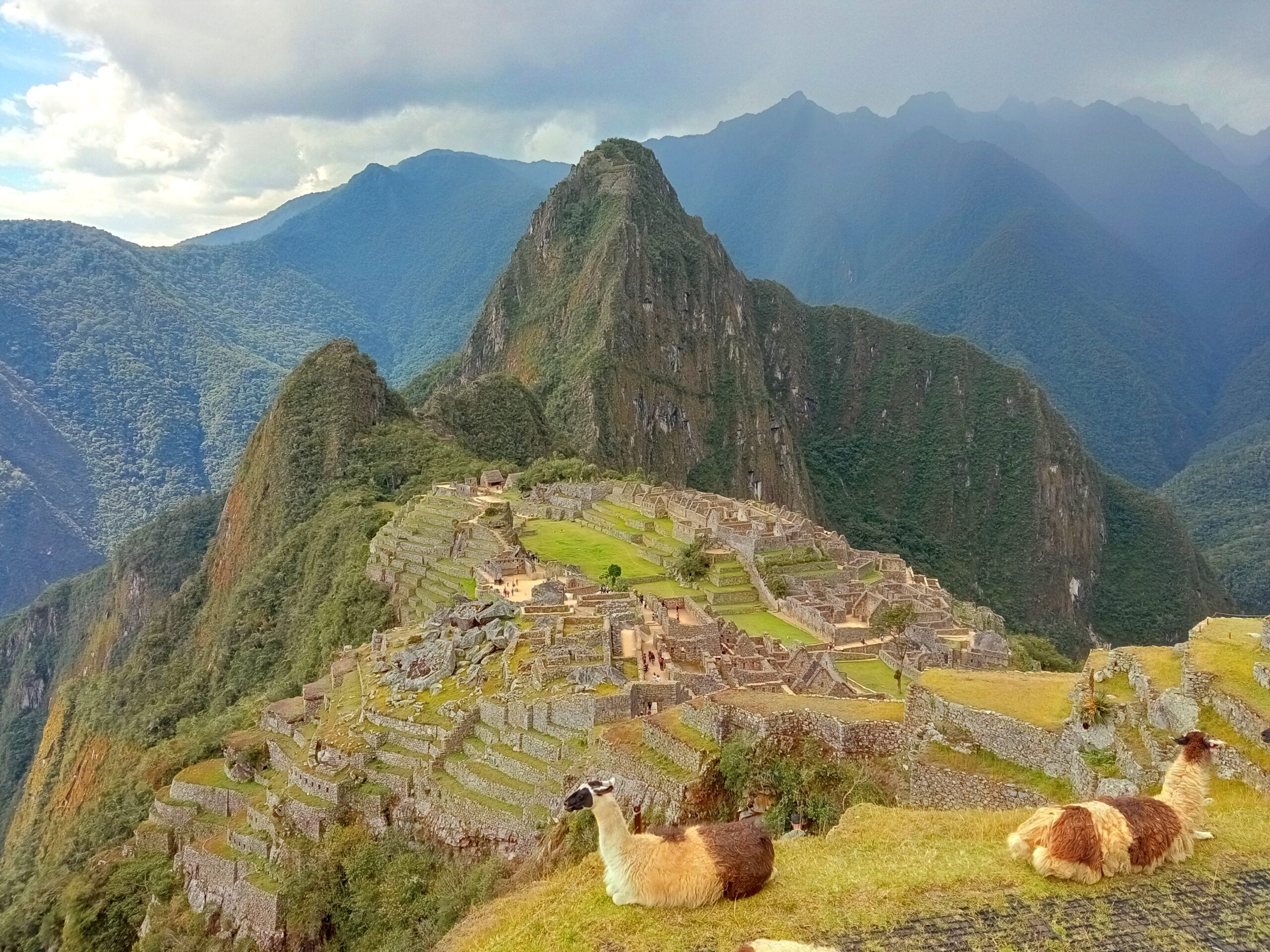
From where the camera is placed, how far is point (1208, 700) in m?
10.5

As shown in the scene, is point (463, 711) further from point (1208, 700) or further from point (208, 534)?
point (208, 534)

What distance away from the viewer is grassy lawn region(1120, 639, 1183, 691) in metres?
11.4

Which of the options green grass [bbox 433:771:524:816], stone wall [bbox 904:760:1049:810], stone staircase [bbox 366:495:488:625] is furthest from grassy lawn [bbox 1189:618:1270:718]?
stone staircase [bbox 366:495:488:625]

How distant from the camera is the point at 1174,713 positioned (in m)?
10.7

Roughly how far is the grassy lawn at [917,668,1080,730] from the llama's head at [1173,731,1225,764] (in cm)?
347

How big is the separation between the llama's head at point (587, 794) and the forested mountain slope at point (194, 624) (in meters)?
17.7

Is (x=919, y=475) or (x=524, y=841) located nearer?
(x=524, y=841)

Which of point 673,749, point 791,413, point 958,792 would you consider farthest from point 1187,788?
point 791,413

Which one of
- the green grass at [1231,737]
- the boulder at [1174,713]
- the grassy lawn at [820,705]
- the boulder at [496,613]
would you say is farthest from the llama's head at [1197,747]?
the boulder at [496,613]

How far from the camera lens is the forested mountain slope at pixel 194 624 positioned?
3269 cm

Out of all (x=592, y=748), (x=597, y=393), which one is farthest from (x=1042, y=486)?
(x=592, y=748)

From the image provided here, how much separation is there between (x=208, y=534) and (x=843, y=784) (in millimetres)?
89620

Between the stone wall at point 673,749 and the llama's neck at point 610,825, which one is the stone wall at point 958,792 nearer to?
the stone wall at point 673,749

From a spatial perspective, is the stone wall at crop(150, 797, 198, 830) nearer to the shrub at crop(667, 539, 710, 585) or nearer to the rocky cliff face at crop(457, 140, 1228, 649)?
the shrub at crop(667, 539, 710, 585)
